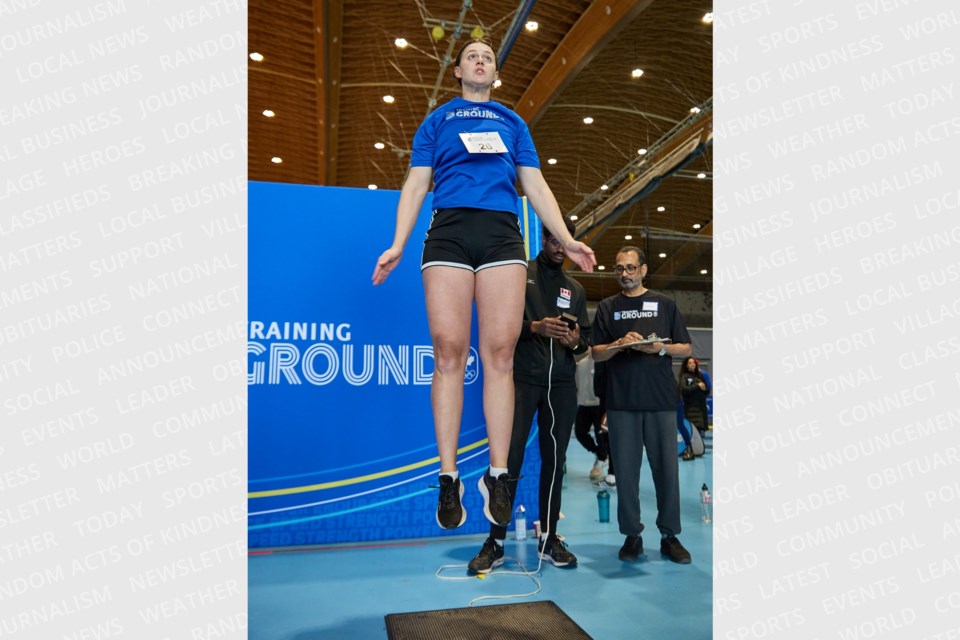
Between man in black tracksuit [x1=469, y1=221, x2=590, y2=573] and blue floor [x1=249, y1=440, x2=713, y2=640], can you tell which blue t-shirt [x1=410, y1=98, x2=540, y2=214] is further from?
blue floor [x1=249, y1=440, x2=713, y2=640]

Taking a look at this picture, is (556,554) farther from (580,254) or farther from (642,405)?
(580,254)

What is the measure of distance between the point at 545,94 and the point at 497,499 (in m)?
9.18

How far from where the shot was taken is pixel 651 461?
11.6 feet

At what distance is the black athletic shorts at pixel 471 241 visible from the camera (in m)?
2.17

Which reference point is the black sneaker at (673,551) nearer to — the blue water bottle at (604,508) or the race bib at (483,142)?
the blue water bottle at (604,508)

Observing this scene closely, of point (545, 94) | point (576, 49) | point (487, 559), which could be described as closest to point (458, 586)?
point (487, 559)

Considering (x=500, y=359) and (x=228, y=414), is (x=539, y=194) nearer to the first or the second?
(x=500, y=359)

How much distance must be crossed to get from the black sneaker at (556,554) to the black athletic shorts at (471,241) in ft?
5.65

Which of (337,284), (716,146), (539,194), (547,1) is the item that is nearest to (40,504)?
(539,194)

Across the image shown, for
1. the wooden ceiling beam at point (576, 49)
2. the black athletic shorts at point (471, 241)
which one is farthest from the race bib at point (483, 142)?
the wooden ceiling beam at point (576, 49)

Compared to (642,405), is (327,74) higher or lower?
higher

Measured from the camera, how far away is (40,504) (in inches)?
49.3

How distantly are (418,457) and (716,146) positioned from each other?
2.76m

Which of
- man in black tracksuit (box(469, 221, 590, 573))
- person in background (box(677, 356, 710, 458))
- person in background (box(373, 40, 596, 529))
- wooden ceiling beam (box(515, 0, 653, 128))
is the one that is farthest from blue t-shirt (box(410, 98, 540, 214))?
wooden ceiling beam (box(515, 0, 653, 128))
